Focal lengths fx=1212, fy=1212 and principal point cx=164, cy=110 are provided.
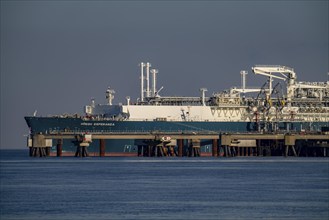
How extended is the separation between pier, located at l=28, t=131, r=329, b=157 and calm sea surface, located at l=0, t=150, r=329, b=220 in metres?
29.4

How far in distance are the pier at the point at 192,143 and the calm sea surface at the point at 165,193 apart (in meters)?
29.4

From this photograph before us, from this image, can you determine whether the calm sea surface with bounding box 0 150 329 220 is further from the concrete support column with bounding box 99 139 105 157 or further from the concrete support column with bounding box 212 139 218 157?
the concrete support column with bounding box 212 139 218 157

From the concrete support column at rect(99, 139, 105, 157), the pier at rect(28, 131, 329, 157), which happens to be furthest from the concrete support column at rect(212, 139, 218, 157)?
the concrete support column at rect(99, 139, 105, 157)

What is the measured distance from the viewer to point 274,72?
562ft

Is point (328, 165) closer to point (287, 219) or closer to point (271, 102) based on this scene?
point (271, 102)

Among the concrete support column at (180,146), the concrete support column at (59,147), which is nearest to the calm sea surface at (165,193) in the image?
the concrete support column at (59,147)

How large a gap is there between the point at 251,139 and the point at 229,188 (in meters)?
64.4

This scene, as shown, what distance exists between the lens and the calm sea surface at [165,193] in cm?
6638

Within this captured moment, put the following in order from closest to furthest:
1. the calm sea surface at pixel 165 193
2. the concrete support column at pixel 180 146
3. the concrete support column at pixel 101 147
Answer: the calm sea surface at pixel 165 193
the concrete support column at pixel 101 147
the concrete support column at pixel 180 146

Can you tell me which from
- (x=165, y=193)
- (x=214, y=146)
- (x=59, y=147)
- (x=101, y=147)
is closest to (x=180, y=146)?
(x=214, y=146)

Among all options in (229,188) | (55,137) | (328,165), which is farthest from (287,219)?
(55,137)

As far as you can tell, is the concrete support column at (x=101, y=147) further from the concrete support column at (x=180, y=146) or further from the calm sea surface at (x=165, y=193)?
the calm sea surface at (x=165, y=193)

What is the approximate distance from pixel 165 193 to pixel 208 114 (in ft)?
276

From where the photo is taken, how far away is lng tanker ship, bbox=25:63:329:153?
15475 centimetres
